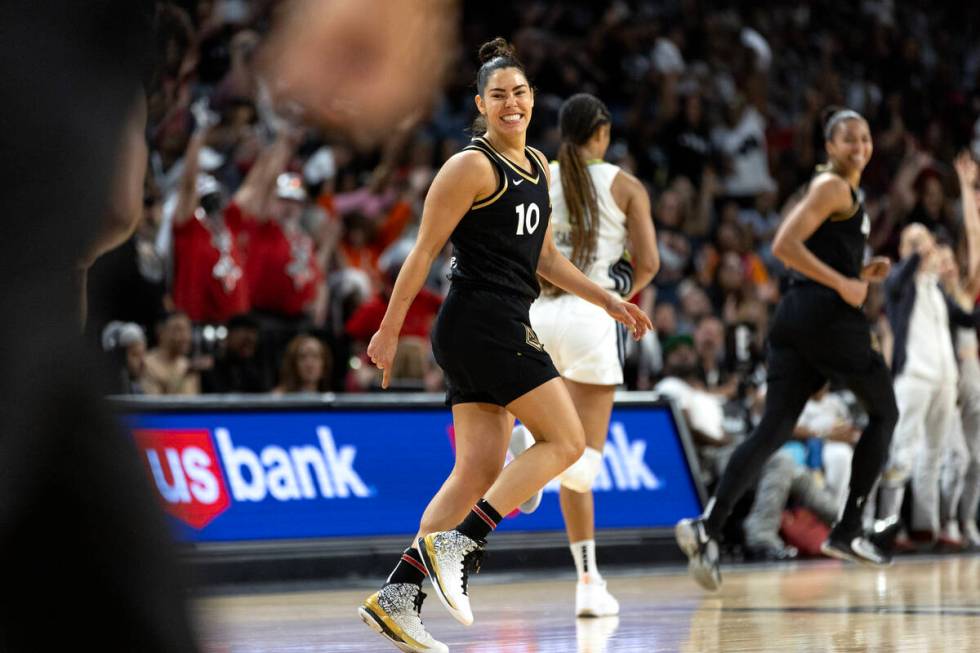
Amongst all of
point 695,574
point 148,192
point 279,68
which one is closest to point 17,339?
point 279,68

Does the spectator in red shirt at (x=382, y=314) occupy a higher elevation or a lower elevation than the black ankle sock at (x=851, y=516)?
higher

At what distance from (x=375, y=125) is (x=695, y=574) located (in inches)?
232

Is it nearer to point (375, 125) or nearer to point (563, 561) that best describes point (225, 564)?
point (563, 561)

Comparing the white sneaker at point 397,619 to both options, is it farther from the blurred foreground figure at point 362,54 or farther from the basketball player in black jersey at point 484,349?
the blurred foreground figure at point 362,54

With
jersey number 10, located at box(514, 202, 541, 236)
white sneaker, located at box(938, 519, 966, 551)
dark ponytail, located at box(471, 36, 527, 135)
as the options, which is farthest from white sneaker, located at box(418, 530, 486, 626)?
white sneaker, located at box(938, 519, 966, 551)

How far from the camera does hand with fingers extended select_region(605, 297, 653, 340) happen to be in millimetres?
5414

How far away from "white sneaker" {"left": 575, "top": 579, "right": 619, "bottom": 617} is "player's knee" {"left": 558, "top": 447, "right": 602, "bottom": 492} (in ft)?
1.33

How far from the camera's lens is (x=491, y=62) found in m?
5.36

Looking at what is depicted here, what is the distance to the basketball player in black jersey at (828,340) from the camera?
735 centimetres

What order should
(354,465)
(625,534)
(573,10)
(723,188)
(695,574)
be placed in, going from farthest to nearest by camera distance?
(573,10), (723,188), (625,534), (354,465), (695,574)

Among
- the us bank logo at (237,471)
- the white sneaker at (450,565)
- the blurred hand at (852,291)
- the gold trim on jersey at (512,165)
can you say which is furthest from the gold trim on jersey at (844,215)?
the white sneaker at (450,565)

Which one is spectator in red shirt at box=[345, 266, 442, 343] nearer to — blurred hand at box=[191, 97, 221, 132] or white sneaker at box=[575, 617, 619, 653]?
blurred hand at box=[191, 97, 221, 132]

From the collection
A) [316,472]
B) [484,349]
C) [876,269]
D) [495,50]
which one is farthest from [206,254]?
[484,349]

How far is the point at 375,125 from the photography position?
1.54 meters
